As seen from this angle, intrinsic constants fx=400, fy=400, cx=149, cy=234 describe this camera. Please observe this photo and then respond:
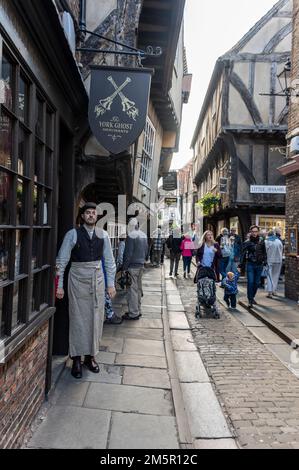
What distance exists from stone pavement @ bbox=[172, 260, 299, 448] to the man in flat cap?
156 cm

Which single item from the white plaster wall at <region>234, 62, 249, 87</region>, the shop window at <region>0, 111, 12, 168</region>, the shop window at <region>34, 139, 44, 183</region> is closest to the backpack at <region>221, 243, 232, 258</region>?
the shop window at <region>34, 139, 44, 183</region>

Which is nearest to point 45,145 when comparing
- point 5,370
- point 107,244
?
point 107,244

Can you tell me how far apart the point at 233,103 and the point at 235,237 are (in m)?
9.13

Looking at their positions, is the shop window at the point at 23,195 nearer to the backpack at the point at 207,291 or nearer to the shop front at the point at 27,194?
the shop front at the point at 27,194

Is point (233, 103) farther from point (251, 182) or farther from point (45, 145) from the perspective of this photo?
point (45, 145)

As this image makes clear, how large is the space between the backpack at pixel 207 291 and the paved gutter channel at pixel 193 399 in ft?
3.36

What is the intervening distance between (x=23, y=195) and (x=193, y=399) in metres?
2.76

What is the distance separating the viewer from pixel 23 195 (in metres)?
3.12

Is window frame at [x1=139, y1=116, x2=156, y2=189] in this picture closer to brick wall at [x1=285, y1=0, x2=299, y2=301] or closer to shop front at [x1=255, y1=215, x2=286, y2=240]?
brick wall at [x1=285, y1=0, x2=299, y2=301]

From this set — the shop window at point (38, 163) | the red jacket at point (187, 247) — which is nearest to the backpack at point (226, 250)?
the red jacket at point (187, 247)

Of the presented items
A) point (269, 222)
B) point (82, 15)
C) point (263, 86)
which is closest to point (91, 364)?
point (82, 15)

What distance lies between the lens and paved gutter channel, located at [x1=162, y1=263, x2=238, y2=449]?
134 inches

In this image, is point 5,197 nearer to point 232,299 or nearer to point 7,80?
point 7,80

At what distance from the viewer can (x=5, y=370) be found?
270 centimetres
